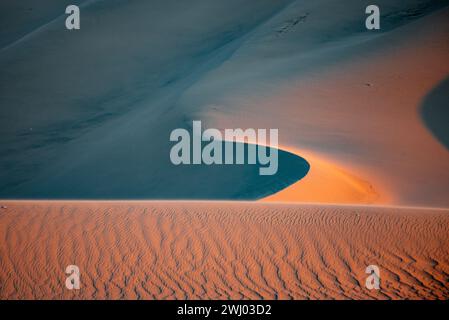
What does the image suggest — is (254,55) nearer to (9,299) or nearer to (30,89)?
(30,89)

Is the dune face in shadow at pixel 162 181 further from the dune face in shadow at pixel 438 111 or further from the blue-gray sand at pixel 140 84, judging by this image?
the dune face in shadow at pixel 438 111

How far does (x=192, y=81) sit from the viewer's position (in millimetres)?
21094

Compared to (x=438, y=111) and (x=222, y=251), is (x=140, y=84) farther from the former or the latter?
(x=222, y=251)

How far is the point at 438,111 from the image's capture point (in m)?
15.4

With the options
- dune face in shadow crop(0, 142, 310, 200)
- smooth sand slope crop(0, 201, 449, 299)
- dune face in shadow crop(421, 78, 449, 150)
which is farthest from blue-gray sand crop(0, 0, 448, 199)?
smooth sand slope crop(0, 201, 449, 299)

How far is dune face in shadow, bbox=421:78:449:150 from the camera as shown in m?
14.5

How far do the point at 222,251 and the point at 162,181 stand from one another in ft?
27.7

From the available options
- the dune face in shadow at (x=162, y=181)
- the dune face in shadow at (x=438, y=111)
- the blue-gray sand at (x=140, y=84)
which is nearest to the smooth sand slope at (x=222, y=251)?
the dune face in shadow at (x=162, y=181)

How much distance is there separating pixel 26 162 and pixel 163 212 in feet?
42.0

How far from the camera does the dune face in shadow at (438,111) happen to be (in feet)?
47.5

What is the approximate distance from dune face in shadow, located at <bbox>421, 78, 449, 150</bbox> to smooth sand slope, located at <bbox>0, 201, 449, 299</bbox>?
716 cm

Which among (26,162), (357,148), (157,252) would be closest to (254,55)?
(357,148)
